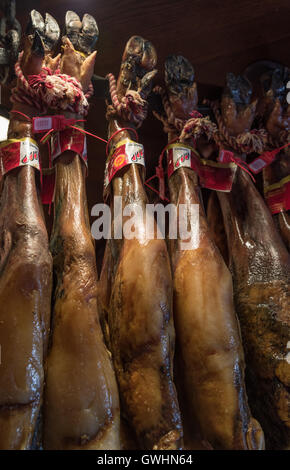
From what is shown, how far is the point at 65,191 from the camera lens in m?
1.55

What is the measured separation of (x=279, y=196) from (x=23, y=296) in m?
1.46

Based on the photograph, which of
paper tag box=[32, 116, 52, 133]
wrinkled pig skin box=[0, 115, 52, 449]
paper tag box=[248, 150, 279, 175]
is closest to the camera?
wrinkled pig skin box=[0, 115, 52, 449]

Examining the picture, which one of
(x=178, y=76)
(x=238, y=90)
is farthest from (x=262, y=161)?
(x=178, y=76)

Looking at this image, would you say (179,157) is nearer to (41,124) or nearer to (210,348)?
(41,124)

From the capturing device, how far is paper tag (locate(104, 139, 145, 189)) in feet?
5.56

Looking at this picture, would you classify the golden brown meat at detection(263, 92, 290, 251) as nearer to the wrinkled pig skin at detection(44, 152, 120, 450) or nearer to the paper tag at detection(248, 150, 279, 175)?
the paper tag at detection(248, 150, 279, 175)

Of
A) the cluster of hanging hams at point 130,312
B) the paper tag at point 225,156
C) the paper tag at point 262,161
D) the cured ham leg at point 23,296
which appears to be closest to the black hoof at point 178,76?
the cluster of hanging hams at point 130,312

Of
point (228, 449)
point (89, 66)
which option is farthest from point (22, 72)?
point (228, 449)

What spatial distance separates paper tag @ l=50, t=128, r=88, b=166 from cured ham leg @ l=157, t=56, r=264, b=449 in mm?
542

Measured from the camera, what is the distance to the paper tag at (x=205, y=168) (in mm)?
1846

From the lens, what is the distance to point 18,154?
1.53 metres

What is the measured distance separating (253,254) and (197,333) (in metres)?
0.53

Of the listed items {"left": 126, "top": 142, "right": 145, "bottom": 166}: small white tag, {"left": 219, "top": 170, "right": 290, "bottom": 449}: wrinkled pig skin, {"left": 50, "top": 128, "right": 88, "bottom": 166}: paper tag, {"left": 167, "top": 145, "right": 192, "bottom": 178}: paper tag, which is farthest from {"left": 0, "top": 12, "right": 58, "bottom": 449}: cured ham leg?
{"left": 219, "top": 170, "right": 290, "bottom": 449}: wrinkled pig skin

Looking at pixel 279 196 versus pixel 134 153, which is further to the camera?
pixel 279 196
